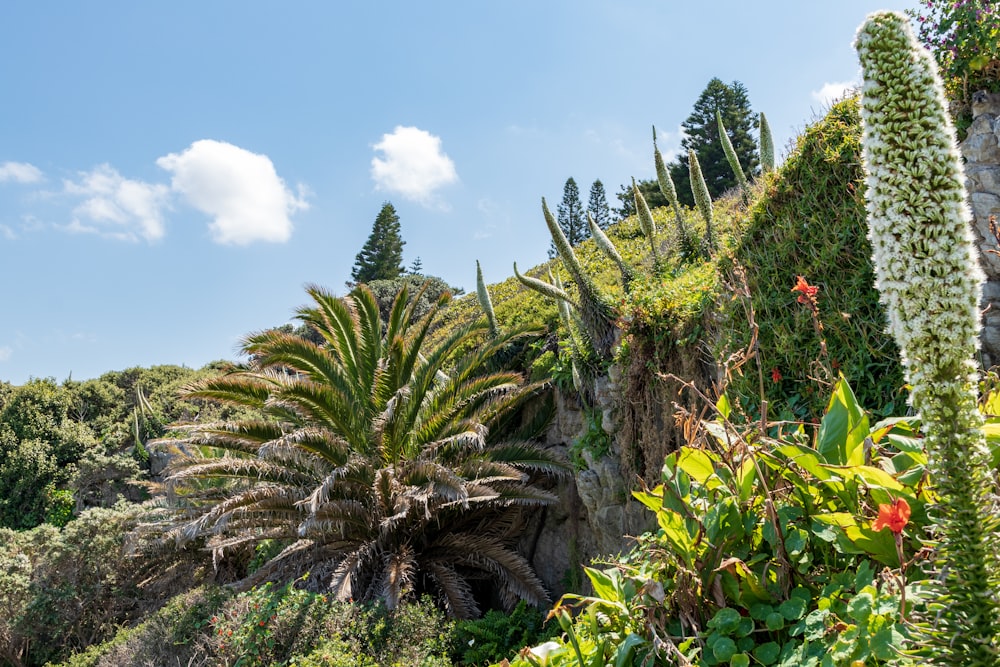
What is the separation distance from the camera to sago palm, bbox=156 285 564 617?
22.9 ft

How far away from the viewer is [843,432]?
5.69 feet

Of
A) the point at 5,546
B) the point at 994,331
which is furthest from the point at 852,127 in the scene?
the point at 5,546

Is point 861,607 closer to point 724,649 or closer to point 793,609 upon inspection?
point 793,609

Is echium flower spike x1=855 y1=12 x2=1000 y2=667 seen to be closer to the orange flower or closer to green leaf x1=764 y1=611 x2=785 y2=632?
the orange flower

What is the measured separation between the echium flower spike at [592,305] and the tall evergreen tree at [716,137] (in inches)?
671

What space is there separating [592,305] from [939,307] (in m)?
5.49

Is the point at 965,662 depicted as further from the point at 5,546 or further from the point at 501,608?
the point at 5,546

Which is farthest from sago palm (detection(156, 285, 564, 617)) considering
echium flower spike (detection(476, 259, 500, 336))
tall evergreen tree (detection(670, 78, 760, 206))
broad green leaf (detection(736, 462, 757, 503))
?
tall evergreen tree (detection(670, 78, 760, 206))

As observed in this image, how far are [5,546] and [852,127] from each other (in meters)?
15.6

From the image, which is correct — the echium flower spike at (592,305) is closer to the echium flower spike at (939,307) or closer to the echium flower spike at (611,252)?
the echium flower spike at (611,252)

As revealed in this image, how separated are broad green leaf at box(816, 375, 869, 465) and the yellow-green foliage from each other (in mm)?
1631

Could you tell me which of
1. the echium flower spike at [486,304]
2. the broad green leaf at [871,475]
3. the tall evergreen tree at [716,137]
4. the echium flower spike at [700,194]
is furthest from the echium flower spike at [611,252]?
the tall evergreen tree at [716,137]

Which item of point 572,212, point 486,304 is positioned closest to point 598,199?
point 572,212

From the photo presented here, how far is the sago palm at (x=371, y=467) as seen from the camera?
6973mm
